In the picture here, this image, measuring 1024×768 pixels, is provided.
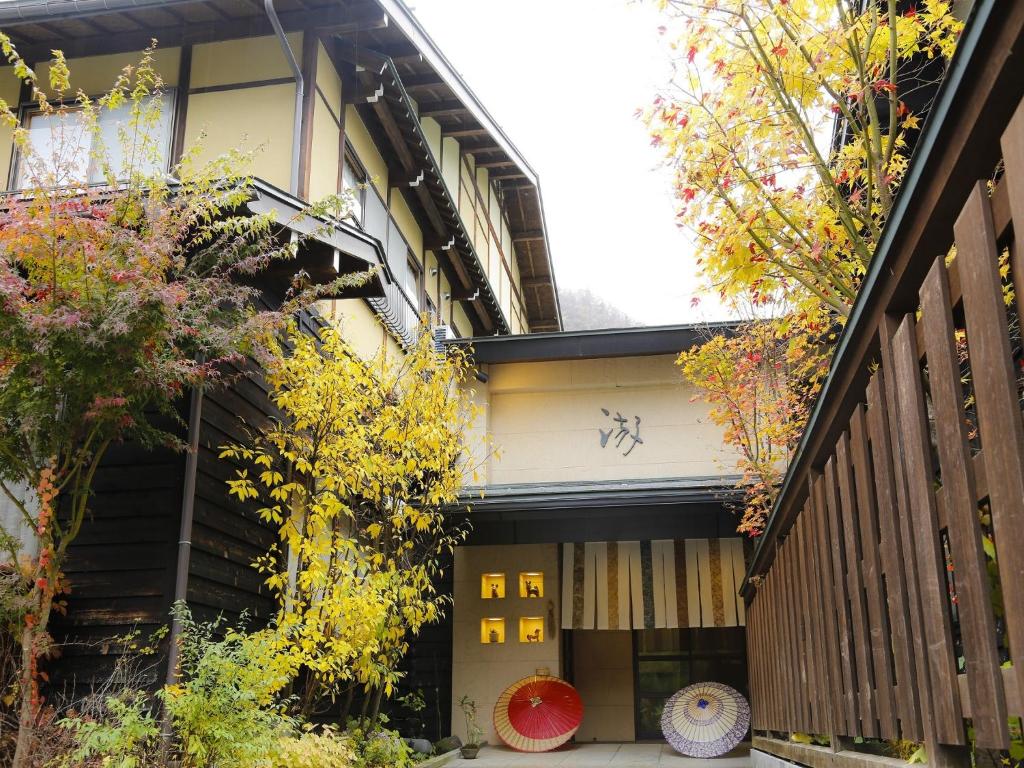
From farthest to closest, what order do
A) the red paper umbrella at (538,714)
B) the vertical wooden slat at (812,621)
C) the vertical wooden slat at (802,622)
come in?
the red paper umbrella at (538,714) → the vertical wooden slat at (802,622) → the vertical wooden slat at (812,621)

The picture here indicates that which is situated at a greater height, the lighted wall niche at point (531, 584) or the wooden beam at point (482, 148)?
the wooden beam at point (482, 148)

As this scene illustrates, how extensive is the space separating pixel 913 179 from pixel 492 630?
37.4 ft

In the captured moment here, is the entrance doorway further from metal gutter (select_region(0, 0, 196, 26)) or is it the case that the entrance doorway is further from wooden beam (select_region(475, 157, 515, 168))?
metal gutter (select_region(0, 0, 196, 26))

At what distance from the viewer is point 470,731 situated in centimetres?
1167

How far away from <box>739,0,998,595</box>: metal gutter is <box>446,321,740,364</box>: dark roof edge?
9.99m

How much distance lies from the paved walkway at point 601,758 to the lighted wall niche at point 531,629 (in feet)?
4.53

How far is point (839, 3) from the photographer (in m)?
5.07

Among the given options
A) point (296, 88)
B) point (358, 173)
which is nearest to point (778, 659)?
point (296, 88)

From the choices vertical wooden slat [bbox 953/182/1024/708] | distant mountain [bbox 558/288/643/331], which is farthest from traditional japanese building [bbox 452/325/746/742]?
distant mountain [bbox 558/288/643/331]

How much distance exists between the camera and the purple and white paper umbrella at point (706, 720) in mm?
10527

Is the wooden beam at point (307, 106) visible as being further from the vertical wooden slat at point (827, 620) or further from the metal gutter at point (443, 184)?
the vertical wooden slat at point (827, 620)

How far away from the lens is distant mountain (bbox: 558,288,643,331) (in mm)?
43438

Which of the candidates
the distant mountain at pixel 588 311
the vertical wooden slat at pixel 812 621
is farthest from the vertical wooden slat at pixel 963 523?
the distant mountain at pixel 588 311

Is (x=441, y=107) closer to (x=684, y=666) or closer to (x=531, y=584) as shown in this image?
(x=531, y=584)
